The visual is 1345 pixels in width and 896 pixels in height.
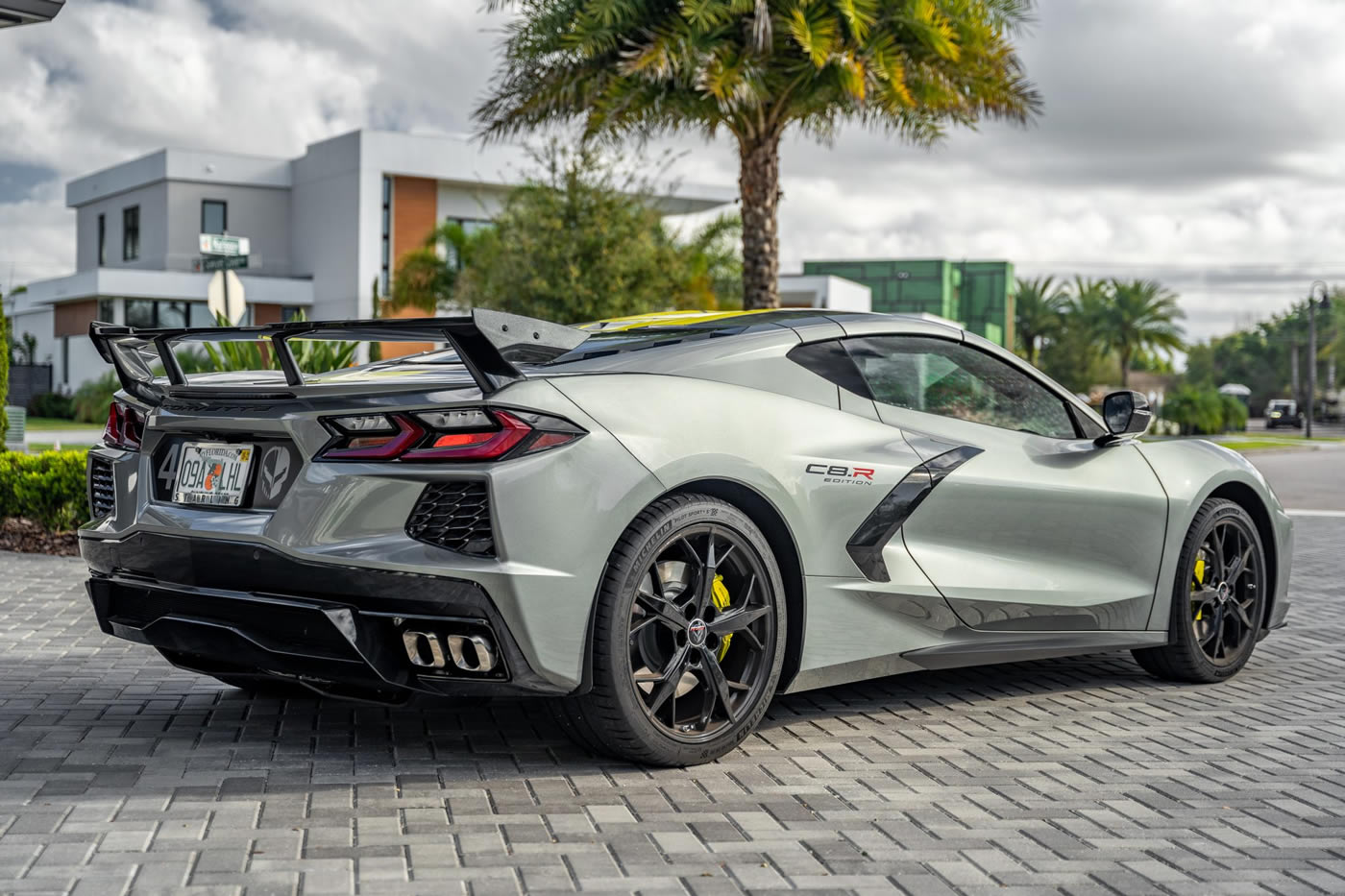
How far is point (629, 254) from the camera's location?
2402cm

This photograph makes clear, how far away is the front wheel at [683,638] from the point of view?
4.12 m

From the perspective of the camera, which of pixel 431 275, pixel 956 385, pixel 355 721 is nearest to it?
pixel 355 721

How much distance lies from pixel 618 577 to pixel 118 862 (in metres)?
1.47

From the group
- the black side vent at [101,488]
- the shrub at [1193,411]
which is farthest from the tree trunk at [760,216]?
the shrub at [1193,411]

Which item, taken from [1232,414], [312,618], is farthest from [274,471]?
[1232,414]

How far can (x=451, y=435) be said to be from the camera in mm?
3936

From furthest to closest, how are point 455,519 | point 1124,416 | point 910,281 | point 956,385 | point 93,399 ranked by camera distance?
point 910,281, point 93,399, point 1124,416, point 956,385, point 455,519

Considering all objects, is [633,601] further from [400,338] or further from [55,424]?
[55,424]

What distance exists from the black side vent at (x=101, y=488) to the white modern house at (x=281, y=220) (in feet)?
128

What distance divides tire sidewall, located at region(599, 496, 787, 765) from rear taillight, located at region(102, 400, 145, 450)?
5.44 feet

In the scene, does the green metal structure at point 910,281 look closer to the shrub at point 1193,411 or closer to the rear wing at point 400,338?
the shrub at point 1193,411

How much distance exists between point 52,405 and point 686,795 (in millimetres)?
46489

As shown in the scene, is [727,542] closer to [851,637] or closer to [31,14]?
[851,637]

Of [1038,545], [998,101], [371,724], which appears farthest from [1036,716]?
[998,101]
